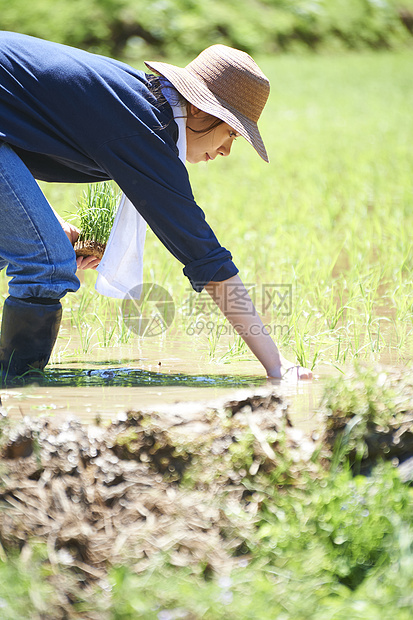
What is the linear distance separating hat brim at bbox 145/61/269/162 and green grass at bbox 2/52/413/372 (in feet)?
2.36

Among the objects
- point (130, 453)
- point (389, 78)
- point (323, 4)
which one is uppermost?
point (323, 4)

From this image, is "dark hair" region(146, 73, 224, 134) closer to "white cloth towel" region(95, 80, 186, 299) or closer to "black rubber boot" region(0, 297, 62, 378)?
"white cloth towel" region(95, 80, 186, 299)

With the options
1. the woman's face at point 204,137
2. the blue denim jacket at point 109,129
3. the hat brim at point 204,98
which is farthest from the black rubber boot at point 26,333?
the hat brim at point 204,98

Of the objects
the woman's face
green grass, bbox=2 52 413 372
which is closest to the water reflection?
green grass, bbox=2 52 413 372

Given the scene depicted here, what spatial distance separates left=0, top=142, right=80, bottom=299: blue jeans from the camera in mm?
2064

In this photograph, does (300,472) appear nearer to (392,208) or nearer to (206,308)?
(206,308)

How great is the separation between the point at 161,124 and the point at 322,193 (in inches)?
141

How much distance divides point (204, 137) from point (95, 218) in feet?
1.97

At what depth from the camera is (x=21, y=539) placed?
1432 mm

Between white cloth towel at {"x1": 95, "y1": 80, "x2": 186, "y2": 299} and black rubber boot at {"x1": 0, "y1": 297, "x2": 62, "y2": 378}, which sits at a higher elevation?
white cloth towel at {"x1": 95, "y1": 80, "x2": 186, "y2": 299}

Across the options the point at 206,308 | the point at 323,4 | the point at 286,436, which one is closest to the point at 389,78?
the point at 323,4

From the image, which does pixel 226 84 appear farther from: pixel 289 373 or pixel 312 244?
pixel 312 244

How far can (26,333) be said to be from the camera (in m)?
2.21

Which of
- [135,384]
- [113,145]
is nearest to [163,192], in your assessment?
[113,145]
